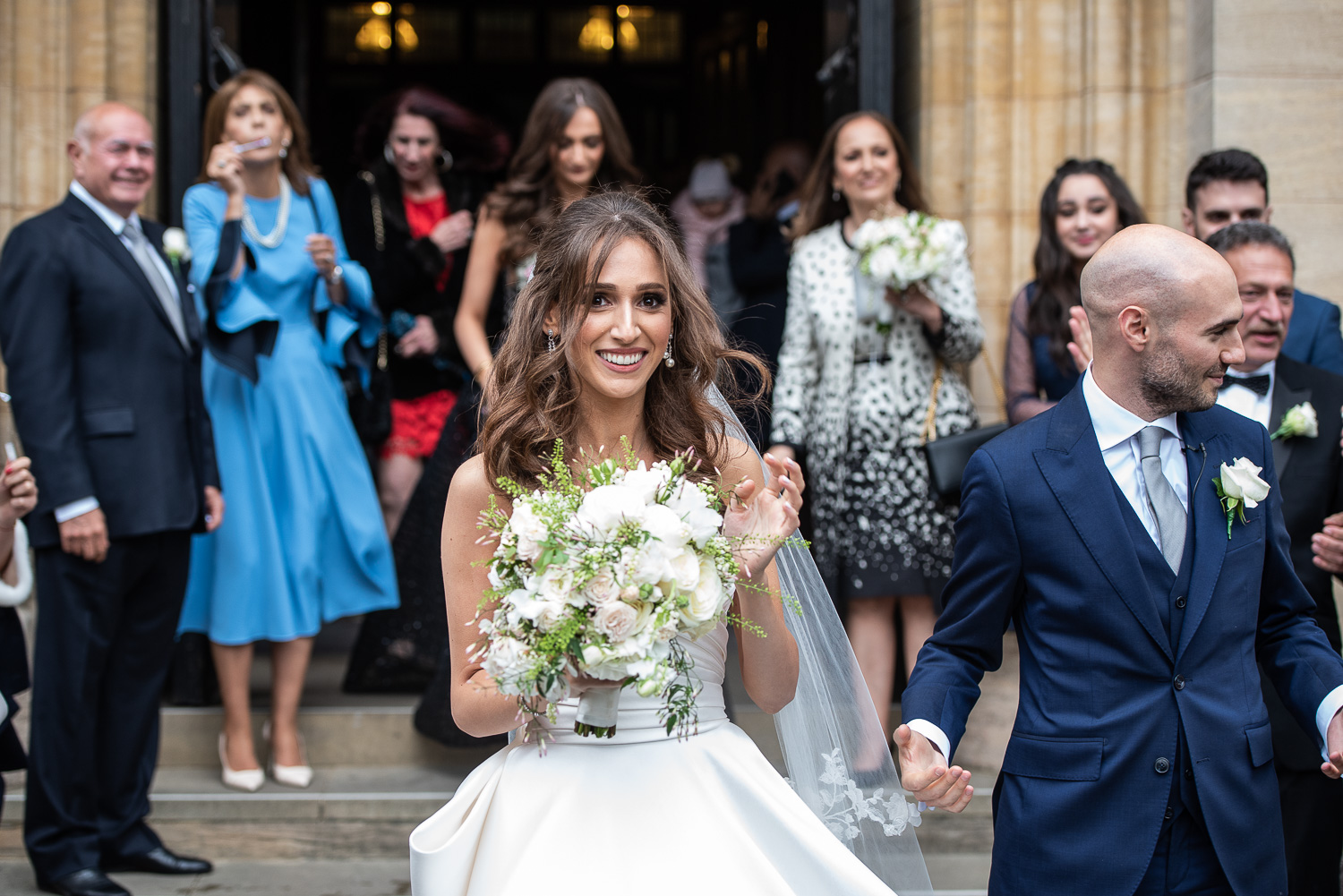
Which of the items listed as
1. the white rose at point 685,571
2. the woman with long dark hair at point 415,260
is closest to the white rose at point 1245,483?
the white rose at point 685,571

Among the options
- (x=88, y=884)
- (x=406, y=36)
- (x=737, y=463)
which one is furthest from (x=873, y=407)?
(x=406, y=36)

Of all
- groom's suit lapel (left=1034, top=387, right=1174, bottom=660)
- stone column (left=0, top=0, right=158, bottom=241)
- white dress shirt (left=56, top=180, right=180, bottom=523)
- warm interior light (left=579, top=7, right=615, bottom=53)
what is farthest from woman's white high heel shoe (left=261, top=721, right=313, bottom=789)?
warm interior light (left=579, top=7, right=615, bottom=53)

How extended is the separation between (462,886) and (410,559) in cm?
324

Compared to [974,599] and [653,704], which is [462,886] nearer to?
[653,704]

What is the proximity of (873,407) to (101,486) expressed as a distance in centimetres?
279

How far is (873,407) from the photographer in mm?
5125

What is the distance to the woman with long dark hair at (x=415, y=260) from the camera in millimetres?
6082

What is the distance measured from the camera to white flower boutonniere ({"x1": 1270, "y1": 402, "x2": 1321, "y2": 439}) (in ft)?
11.7

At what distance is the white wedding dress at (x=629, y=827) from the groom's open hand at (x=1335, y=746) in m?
0.93

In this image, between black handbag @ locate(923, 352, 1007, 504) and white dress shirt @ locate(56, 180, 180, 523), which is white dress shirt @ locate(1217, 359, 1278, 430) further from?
white dress shirt @ locate(56, 180, 180, 523)

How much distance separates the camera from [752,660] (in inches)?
112

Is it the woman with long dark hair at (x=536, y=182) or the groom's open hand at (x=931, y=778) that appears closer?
the groom's open hand at (x=931, y=778)

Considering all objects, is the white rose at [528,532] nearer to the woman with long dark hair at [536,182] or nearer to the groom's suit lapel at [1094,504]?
the groom's suit lapel at [1094,504]

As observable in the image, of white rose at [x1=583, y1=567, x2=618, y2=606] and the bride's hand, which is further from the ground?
the bride's hand
